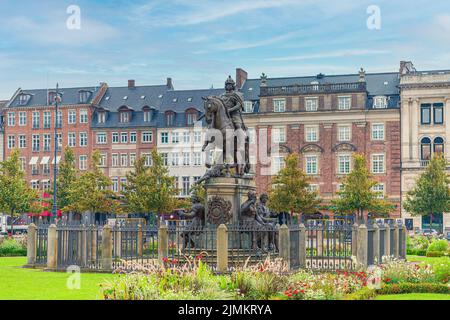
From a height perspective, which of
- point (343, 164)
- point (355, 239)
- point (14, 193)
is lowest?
point (355, 239)

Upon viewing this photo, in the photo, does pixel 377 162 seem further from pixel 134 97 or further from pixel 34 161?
pixel 34 161

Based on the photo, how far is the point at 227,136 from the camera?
28.3 meters

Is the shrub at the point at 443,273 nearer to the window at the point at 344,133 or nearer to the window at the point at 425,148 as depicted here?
the window at the point at 425,148

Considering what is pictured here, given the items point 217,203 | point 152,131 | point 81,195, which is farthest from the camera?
point 152,131

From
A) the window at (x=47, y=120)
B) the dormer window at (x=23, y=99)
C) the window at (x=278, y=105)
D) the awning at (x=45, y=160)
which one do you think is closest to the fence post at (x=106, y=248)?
the window at (x=278, y=105)

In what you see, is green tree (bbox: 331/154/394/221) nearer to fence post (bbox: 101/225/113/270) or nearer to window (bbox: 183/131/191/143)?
window (bbox: 183/131/191/143)

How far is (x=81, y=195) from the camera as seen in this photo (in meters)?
73.2

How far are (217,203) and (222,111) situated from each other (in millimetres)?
3280

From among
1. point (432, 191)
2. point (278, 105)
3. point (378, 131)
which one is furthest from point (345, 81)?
point (432, 191)

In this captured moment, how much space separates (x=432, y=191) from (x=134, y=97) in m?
37.9

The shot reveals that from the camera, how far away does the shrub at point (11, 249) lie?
4153 centimetres

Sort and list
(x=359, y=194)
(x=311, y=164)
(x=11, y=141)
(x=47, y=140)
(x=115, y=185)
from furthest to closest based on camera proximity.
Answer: (x=11, y=141) → (x=47, y=140) → (x=115, y=185) → (x=311, y=164) → (x=359, y=194)
